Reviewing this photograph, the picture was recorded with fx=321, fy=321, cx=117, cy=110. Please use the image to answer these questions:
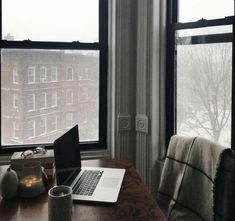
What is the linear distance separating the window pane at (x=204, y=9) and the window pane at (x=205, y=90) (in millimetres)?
186

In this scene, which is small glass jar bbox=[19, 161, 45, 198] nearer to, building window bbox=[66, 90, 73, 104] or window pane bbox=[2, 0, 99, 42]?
building window bbox=[66, 90, 73, 104]

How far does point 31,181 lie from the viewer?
1453mm

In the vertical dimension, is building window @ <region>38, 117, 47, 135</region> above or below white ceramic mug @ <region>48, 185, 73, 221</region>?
above

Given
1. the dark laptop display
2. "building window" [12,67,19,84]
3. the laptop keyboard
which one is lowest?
the laptop keyboard

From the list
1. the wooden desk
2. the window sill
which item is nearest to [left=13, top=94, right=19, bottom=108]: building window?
the window sill

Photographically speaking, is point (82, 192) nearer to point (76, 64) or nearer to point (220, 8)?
point (76, 64)

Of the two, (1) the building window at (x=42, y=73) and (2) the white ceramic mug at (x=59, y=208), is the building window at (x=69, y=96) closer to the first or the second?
(1) the building window at (x=42, y=73)

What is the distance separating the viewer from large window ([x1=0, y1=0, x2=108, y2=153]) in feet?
7.59

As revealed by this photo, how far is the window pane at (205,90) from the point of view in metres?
1.94

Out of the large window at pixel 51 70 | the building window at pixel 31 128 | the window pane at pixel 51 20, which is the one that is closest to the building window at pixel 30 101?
the large window at pixel 51 70

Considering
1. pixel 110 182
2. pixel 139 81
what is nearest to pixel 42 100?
pixel 139 81

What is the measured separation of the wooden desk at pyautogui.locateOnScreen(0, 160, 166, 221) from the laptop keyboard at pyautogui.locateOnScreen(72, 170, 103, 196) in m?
0.10

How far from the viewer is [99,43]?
2.43m

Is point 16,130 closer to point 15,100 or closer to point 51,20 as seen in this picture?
point 15,100
